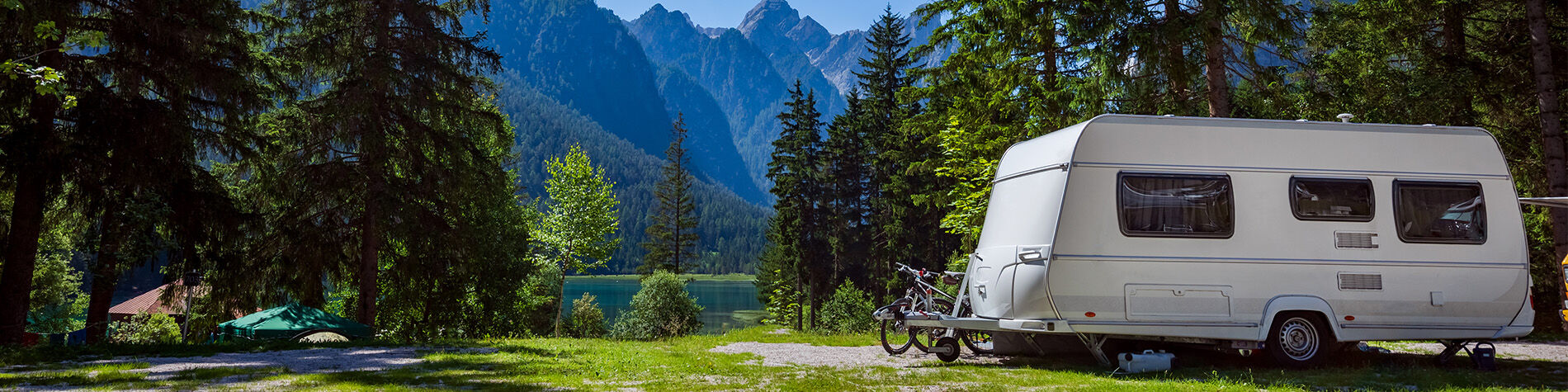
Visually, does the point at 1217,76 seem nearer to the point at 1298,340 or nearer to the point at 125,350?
the point at 1298,340

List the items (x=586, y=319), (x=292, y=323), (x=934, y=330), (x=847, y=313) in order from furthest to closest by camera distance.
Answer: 1. (x=586, y=319)
2. (x=847, y=313)
3. (x=292, y=323)
4. (x=934, y=330)

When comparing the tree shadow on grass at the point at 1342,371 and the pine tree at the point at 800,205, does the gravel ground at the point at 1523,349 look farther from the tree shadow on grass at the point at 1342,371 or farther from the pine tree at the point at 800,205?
the pine tree at the point at 800,205

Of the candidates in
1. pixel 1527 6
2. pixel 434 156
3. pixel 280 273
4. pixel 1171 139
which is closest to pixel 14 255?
pixel 280 273

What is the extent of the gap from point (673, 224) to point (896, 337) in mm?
48777

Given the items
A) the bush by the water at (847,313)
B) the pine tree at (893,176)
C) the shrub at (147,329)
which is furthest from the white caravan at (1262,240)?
the shrub at (147,329)

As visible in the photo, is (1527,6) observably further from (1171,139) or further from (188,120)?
(188,120)

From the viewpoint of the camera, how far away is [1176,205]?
8250mm

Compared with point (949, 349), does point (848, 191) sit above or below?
above

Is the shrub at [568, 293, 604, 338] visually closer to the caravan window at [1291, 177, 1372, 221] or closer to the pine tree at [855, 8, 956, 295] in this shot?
the pine tree at [855, 8, 956, 295]

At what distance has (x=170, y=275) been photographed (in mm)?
14648

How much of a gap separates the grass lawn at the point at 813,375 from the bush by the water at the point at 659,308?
29.1m

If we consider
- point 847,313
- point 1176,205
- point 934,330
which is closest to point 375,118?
point 934,330

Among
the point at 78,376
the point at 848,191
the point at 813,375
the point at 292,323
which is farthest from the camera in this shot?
the point at 848,191

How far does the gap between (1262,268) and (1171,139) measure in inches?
60.0
